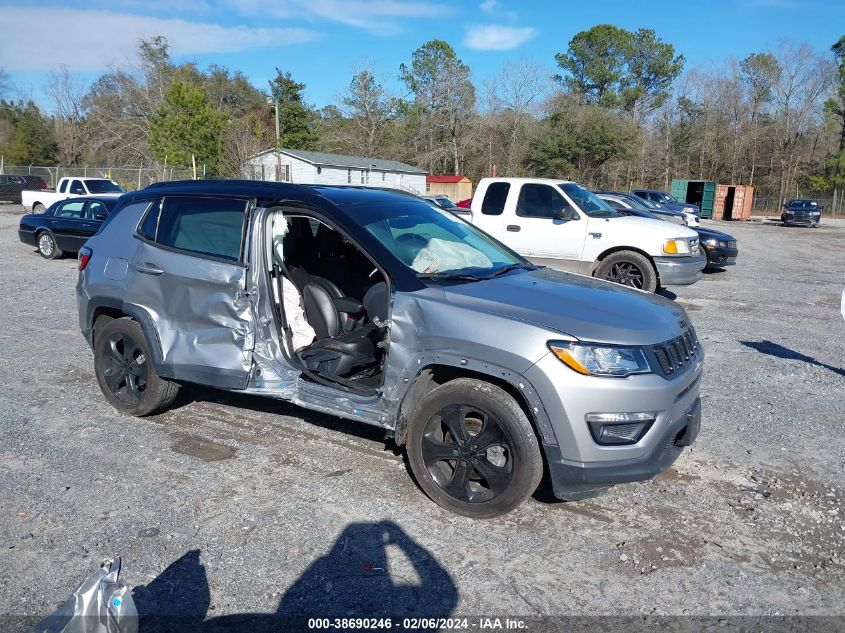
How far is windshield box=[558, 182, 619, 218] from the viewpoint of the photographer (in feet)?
35.1

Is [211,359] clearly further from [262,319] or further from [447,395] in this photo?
[447,395]

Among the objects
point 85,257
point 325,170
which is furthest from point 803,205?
point 85,257

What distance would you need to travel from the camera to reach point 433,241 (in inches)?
184

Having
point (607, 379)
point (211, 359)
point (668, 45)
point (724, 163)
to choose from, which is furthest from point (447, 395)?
point (668, 45)

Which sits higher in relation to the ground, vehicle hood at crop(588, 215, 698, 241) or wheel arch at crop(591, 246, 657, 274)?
vehicle hood at crop(588, 215, 698, 241)

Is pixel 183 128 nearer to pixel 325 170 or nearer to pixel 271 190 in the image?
pixel 325 170

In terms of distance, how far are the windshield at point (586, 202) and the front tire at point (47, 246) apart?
11.5 meters

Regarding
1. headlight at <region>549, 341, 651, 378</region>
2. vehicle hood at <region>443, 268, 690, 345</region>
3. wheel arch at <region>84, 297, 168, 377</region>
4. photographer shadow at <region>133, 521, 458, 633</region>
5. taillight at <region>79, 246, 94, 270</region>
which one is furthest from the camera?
taillight at <region>79, 246, 94, 270</region>

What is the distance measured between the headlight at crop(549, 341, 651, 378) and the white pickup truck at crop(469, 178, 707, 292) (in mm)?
7094

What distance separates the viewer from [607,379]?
11.1ft

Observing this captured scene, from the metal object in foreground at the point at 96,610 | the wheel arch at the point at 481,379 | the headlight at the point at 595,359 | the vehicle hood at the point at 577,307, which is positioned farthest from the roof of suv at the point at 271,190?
the metal object in foreground at the point at 96,610

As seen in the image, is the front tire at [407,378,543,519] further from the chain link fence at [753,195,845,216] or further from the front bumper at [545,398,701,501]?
the chain link fence at [753,195,845,216]

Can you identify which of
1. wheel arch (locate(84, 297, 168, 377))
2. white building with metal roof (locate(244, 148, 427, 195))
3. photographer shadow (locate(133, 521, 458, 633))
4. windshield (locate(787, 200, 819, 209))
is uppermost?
white building with metal roof (locate(244, 148, 427, 195))

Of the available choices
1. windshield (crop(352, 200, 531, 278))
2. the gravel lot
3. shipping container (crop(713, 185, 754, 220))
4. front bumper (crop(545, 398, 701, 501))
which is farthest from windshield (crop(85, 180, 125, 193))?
shipping container (crop(713, 185, 754, 220))
